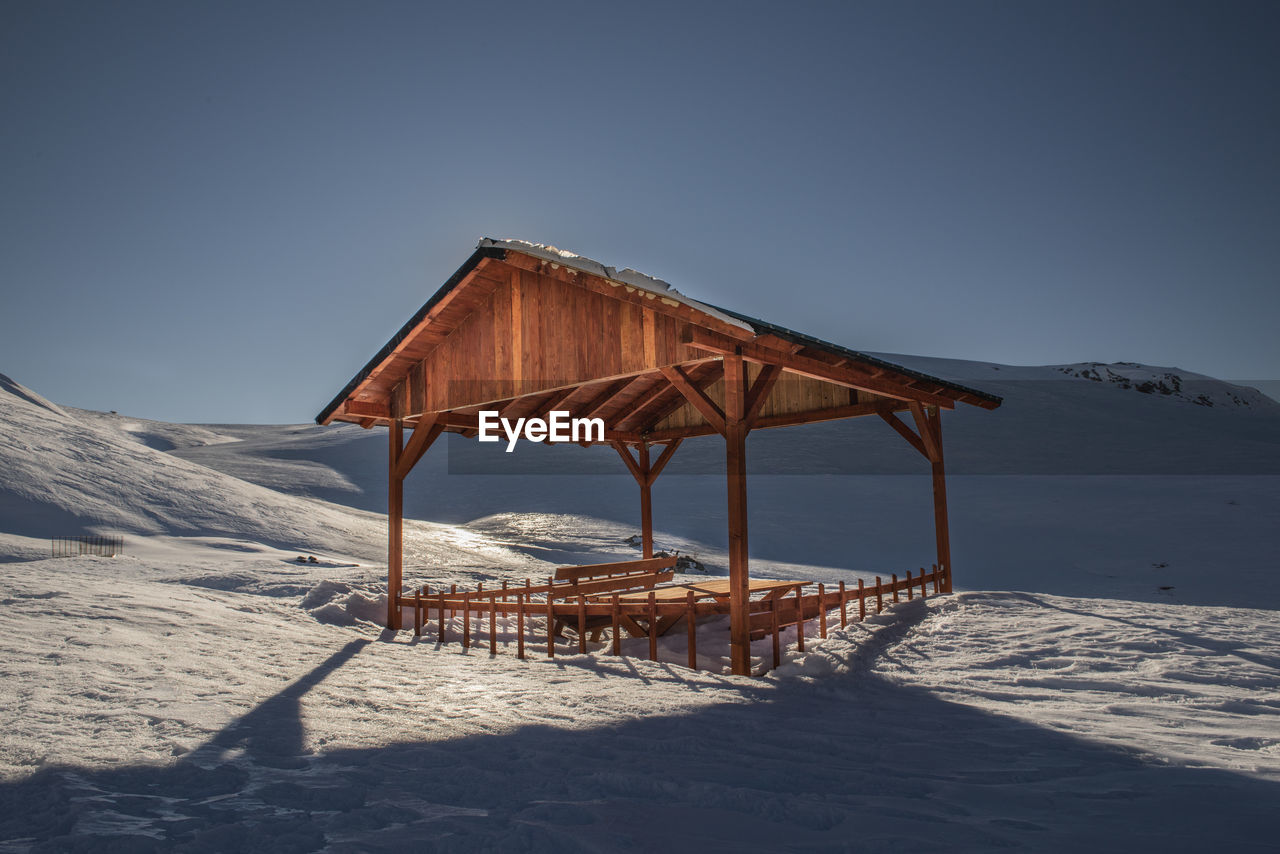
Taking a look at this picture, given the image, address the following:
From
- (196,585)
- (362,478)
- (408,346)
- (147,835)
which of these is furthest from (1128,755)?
(362,478)

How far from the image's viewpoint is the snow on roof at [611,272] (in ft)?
24.7

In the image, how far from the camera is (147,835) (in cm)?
311

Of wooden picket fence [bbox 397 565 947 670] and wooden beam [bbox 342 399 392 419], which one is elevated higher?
wooden beam [bbox 342 399 392 419]

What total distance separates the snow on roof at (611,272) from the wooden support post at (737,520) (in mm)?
705

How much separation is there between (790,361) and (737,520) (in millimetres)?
2097

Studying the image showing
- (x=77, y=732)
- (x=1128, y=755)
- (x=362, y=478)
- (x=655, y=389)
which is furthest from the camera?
(x=362, y=478)

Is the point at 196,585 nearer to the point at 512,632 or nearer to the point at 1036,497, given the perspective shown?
the point at 512,632

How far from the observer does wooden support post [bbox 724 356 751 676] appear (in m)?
7.75

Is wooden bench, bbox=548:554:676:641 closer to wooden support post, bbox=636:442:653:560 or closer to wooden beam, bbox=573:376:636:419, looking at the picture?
wooden support post, bbox=636:442:653:560

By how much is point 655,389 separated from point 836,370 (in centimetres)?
507

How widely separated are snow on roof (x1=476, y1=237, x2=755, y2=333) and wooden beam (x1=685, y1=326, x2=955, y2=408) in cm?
45

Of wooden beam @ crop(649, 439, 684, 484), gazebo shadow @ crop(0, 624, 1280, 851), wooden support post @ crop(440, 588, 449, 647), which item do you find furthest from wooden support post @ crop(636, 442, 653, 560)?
gazebo shadow @ crop(0, 624, 1280, 851)

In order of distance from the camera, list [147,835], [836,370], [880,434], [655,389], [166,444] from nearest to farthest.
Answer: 1. [147,835]
2. [836,370]
3. [655,389]
4. [880,434]
5. [166,444]

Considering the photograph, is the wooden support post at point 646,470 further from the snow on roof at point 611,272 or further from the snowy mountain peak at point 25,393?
the snowy mountain peak at point 25,393
